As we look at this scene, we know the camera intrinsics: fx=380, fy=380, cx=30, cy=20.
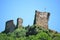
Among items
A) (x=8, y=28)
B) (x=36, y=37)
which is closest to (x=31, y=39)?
(x=36, y=37)

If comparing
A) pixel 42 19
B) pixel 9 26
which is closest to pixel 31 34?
pixel 42 19

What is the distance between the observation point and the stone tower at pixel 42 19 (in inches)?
3036

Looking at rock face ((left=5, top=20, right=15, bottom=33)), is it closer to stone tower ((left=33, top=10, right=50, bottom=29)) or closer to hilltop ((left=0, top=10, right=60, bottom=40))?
hilltop ((left=0, top=10, right=60, bottom=40))

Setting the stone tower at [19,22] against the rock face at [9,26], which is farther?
the rock face at [9,26]

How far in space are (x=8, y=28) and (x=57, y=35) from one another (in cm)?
1283

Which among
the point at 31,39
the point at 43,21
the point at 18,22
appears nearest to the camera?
the point at 31,39

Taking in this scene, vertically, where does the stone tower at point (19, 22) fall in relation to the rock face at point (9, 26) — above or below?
above

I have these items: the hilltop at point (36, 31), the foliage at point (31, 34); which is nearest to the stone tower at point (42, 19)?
the hilltop at point (36, 31)

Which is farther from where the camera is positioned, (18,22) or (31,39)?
(18,22)

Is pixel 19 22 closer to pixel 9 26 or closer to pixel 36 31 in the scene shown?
pixel 9 26

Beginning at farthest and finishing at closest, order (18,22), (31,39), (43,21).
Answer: (18,22), (43,21), (31,39)

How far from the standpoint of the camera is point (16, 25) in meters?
82.7

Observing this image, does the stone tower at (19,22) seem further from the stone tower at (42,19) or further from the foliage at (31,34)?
the stone tower at (42,19)

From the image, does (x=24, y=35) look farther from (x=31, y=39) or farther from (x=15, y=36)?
(x=31, y=39)
